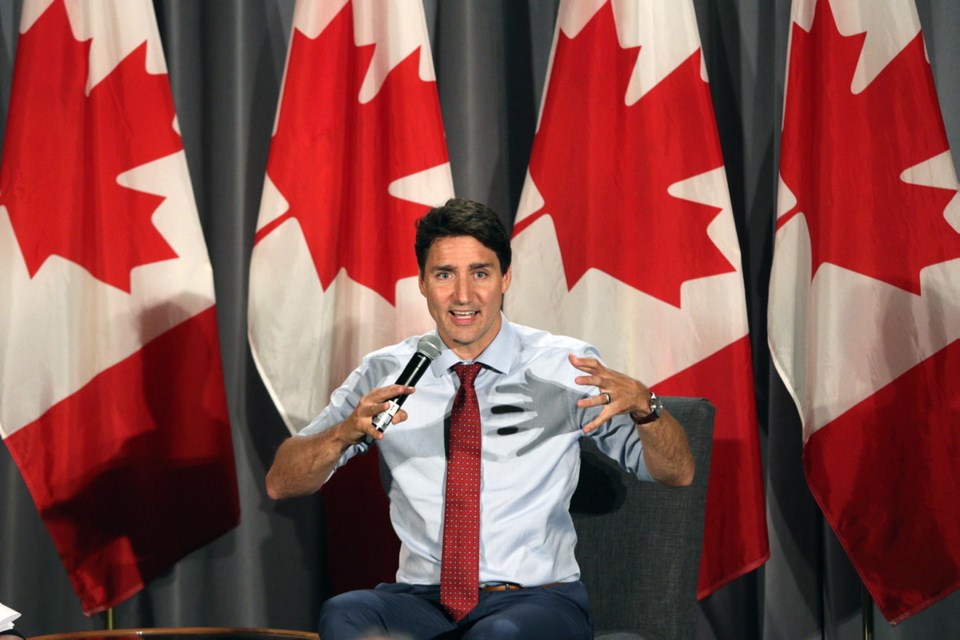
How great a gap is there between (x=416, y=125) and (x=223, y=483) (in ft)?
4.21

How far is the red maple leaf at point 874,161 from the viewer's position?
9.90 ft

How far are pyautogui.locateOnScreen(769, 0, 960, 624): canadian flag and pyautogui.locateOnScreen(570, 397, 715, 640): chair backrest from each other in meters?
0.76

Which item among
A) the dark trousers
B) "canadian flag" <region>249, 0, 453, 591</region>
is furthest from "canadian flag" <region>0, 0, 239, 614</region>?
the dark trousers

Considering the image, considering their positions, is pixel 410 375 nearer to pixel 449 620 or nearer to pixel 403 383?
pixel 403 383

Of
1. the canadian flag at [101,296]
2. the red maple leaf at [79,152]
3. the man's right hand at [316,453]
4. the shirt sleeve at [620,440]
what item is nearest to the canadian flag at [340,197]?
the canadian flag at [101,296]

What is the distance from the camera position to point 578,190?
323 cm

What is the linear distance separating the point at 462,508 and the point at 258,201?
5.88 ft

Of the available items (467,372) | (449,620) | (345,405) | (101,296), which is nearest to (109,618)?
(101,296)

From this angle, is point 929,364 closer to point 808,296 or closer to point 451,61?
point 808,296

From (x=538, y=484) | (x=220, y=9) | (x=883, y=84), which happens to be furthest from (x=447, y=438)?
(x=220, y=9)

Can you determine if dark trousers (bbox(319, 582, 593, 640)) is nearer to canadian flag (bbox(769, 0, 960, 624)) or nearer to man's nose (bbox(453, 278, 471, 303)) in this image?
man's nose (bbox(453, 278, 471, 303))

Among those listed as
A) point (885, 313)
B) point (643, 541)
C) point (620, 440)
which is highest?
point (885, 313)

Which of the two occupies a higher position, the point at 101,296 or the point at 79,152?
the point at 79,152

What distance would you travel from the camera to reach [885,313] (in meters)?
3.04
